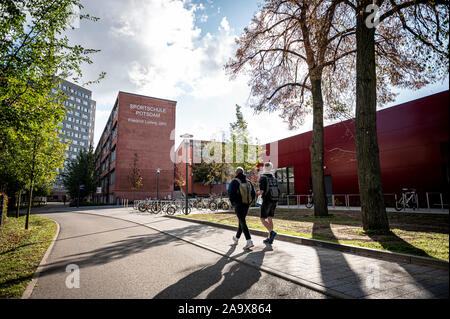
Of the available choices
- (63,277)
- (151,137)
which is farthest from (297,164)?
(151,137)

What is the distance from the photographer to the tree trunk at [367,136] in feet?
23.1

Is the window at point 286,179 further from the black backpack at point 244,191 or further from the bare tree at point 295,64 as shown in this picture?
the black backpack at point 244,191

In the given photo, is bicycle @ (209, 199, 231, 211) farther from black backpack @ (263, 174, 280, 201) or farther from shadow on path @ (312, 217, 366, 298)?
shadow on path @ (312, 217, 366, 298)

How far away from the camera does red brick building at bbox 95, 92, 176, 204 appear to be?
42500mm

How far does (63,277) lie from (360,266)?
4.88m

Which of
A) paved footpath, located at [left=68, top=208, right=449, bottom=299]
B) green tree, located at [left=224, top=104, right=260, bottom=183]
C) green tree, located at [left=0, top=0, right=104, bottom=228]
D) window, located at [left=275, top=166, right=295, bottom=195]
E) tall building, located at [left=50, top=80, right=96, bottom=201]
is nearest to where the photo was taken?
paved footpath, located at [left=68, top=208, right=449, bottom=299]

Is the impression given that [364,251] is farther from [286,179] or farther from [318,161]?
[286,179]

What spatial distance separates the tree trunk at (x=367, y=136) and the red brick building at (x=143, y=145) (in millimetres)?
37106

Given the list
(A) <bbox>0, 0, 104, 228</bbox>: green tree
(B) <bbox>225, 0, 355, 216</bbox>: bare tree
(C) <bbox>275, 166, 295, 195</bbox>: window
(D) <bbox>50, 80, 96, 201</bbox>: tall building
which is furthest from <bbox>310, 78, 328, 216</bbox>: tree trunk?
(D) <bbox>50, 80, 96, 201</bbox>: tall building

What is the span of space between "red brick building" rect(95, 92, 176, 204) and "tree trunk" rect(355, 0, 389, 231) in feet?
122

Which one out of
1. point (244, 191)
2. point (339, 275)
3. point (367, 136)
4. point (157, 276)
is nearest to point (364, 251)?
point (339, 275)

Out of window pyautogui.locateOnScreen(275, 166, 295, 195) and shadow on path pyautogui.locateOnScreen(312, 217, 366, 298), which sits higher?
window pyautogui.locateOnScreen(275, 166, 295, 195)

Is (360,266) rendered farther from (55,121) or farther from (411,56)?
(55,121)

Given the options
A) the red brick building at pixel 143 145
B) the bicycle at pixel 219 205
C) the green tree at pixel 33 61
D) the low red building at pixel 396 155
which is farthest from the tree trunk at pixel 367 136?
the red brick building at pixel 143 145
